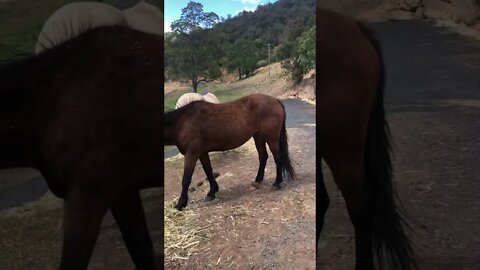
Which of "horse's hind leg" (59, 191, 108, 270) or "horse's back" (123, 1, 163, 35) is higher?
"horse's back" (123, 1, 163, 35)

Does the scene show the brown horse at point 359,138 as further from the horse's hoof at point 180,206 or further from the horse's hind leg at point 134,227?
the horse's hoof at point 180,206

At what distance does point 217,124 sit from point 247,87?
0.33 metres

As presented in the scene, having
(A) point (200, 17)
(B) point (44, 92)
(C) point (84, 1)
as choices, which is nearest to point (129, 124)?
(B) point (44, 92)

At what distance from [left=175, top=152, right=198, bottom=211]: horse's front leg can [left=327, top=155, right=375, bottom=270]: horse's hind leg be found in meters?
0.88

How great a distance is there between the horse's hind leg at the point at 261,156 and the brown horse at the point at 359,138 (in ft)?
2.34

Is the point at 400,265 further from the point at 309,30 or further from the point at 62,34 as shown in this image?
the point at 62,34

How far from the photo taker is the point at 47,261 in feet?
4.70

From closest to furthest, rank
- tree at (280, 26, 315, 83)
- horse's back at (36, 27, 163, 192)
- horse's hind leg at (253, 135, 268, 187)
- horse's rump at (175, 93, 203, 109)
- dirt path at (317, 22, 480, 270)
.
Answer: horse's back at (36, 27, 163, 192) → dirt path at (317, 22, 480, 270) → tree at (280, 26, 315, 83) → horse's rump at (175, 93, 203, 109) → horse's hind leg at (253, 135, 268, 187)

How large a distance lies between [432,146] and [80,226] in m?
1.35

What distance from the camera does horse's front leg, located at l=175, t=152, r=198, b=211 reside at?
2.07 meters

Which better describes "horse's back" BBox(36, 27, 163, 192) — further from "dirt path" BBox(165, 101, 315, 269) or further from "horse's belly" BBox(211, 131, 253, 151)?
"horse's belly" BBox(211, 131, 253, 151)

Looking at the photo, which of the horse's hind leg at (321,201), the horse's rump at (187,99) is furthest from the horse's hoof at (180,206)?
the horse's hind leg at (321,201)

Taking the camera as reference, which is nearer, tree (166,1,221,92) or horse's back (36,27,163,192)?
horse's back (36,27,163,192)

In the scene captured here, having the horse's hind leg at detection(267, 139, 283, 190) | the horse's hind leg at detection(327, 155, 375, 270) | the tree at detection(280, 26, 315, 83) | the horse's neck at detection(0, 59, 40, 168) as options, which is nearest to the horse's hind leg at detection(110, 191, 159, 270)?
the horse's neck at detection(0, 59, 40, 168)
